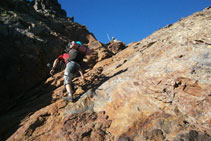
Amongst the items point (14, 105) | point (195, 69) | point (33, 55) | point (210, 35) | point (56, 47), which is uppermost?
point (56, 47)

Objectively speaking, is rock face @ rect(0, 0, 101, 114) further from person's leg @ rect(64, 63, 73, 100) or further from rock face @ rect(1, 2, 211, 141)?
person's leg @ rect(64, 63, 73, 100)

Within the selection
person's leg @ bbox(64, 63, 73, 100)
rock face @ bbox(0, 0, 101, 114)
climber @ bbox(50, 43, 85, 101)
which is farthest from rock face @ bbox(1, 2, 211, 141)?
rock face @ bbox(0, 0, 101, 114)

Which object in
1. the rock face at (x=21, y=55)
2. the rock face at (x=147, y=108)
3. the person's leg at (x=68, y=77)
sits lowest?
the rock face at (x=147, y=108)

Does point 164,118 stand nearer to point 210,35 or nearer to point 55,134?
point 55,134

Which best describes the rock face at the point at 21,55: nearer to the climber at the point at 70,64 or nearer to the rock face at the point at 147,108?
the rock face at the point at 147,108

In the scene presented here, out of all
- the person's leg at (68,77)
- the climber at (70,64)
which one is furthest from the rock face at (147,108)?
the climber at (70,64)

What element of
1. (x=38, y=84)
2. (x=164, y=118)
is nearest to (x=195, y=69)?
(x=164, y=118)

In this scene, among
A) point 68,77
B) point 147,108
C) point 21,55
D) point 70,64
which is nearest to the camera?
point 147,108

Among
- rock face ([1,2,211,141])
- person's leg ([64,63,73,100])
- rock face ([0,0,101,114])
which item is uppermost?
rock face ([0,0,101,114])

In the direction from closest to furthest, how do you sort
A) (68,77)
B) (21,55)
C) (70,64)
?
(68,77) < (70,64) < (21,55)

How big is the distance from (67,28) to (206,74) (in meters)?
18.4

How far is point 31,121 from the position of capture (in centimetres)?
492

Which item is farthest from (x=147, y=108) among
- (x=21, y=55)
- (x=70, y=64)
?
(x=21, y=55)

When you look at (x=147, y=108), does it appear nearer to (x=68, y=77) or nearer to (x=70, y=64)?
(x=68, y=77)
